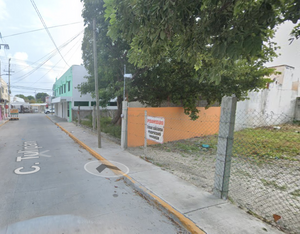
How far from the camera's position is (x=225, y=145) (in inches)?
138

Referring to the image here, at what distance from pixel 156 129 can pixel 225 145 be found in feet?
9.88

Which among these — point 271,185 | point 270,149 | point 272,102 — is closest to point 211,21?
point 271,185

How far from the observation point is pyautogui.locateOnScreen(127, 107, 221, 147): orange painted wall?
26.7 ft

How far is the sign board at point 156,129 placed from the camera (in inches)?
238

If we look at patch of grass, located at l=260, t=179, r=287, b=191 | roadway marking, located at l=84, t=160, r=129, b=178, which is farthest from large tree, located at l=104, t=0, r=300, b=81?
roadway marking, located at l=84, t=160, r=129, b=178

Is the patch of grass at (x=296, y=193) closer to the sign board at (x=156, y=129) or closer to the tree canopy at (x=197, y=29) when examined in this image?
the tree canopy at (x=197, y=29)

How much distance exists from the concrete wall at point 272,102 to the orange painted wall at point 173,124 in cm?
222

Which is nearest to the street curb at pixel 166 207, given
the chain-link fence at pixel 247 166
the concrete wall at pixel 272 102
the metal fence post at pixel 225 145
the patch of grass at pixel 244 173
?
the metal fence post at pixel 225 145

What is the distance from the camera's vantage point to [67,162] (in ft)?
20.4

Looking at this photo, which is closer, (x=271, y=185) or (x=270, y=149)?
(x=271, y=185)

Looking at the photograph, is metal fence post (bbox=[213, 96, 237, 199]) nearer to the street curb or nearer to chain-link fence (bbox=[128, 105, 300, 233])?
chain-link fence (bbox=[128, 105, 300, 233])

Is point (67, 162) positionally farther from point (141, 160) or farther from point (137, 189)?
point (137, 189)

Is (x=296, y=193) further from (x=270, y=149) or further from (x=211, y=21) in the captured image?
(x=270, y=149)

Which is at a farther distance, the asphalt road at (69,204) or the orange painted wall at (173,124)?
the orange painted wall at (173,124)
